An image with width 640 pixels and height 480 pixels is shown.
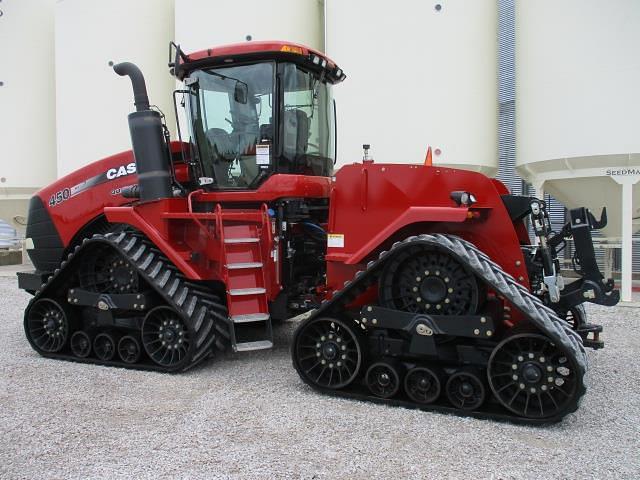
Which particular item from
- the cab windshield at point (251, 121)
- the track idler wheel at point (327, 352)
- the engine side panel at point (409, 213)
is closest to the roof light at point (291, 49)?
the cab windshield at point (251, 121)

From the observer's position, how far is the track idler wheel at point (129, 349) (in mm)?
4793

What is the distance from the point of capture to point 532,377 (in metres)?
3.32

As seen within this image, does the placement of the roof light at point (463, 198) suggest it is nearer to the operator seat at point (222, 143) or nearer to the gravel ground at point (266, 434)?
the gravel ground at point (266, 434)

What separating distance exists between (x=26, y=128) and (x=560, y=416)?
13571mm

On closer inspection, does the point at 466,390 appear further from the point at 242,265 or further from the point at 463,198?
the point at 242,265

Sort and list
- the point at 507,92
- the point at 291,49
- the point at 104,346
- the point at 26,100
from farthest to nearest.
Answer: the point at 26,100 < the point at 507,92 < the point at 104,346 < the point at 291,49

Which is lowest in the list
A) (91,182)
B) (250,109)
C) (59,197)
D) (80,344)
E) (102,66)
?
(80,344)

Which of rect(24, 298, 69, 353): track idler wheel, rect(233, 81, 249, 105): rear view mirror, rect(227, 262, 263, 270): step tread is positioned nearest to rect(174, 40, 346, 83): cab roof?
rect(233, 81, 249, 105): rear view mirror

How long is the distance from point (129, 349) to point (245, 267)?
1.32m

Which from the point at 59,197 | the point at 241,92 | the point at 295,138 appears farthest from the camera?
the point at 59,197

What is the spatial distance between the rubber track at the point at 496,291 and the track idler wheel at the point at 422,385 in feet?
0.17

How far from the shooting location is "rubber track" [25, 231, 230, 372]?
4.54 meters

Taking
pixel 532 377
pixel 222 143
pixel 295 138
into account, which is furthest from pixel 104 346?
pixel 532 377

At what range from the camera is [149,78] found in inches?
459
